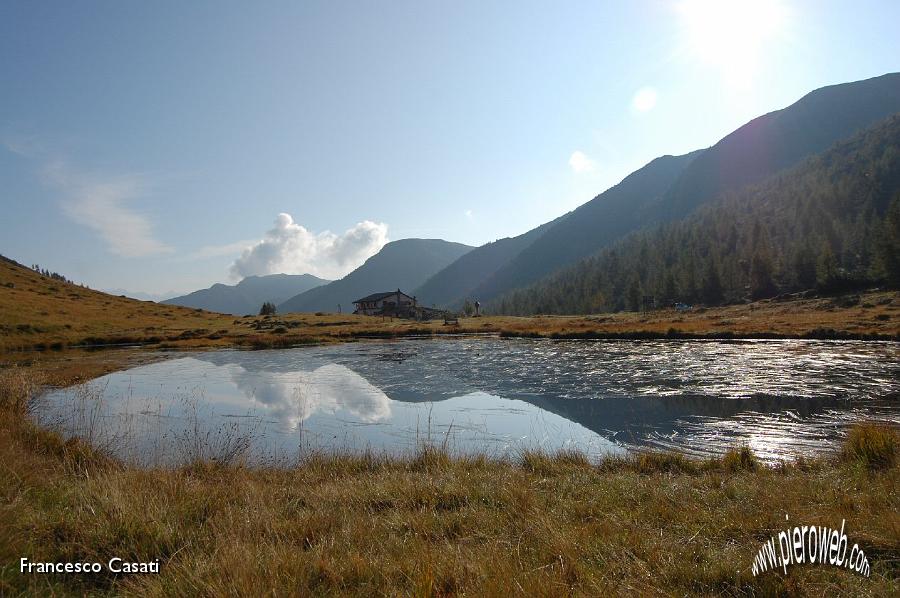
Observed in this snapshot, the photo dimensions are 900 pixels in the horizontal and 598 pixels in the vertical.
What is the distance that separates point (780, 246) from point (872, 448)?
144 m

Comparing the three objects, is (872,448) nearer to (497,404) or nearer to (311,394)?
(497,404)

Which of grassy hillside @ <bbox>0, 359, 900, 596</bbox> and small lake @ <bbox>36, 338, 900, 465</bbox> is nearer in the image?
grassy hillside @ <bbox>0, 359, 900, 596</bbox>

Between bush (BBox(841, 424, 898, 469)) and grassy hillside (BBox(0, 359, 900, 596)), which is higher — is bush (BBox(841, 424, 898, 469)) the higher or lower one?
the lower one

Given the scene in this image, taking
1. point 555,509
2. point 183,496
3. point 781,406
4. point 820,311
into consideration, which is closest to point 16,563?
point 183,496

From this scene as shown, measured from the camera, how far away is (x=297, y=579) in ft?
12.9

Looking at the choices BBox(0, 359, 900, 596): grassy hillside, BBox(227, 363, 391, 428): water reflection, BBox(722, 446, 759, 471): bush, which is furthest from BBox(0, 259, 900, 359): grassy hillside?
BBox(0, 359, 900, 596): grassy hillside

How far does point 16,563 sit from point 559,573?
4.81 m

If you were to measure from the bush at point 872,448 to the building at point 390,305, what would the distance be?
310 feet

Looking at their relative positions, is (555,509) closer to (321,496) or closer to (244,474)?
(321,496)

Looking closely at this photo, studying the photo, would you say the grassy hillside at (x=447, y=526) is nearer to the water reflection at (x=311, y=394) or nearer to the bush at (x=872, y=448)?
the bush at (x=872, y=448)

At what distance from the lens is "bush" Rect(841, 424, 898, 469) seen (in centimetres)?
772

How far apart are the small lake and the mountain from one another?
70.1 metres

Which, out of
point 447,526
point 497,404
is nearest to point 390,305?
point 497,404

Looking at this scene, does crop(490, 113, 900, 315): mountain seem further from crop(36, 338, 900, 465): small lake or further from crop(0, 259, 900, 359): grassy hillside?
crop(36, 338, 900, 465): small lake
